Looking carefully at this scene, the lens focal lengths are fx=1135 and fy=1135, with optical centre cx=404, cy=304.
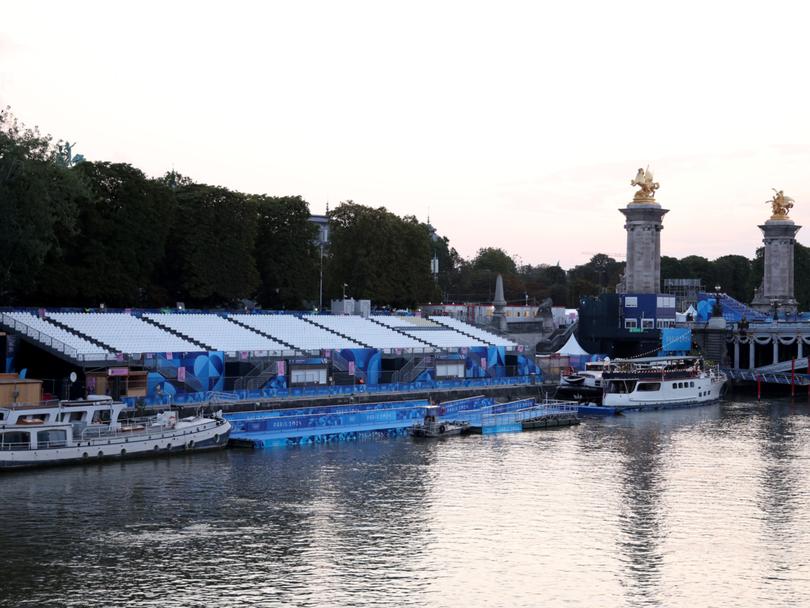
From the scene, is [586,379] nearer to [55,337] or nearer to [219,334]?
[219,334]

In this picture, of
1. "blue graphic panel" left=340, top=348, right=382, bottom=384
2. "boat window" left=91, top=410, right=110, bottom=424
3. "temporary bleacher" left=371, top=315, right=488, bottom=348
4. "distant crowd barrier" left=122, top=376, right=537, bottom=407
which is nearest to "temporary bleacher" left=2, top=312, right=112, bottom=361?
"distant crowd barrier" left=122, top=376, right=537, bottom=407

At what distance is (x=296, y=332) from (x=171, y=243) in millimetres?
16579

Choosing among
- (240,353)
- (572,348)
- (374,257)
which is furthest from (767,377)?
(240,353)

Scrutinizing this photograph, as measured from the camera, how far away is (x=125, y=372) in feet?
264

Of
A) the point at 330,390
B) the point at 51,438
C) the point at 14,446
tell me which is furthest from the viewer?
the point at 330,390

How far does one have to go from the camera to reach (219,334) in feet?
318

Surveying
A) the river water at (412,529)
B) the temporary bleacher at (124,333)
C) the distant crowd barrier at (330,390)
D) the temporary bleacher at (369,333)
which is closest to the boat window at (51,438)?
the river water at (412,529)

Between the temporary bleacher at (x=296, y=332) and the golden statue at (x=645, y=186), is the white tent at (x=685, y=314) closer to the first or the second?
the golden statue at (x=645, y=186)

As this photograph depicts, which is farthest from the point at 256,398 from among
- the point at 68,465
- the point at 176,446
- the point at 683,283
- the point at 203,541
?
the point at 683,283

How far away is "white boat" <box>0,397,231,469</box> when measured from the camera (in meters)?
64.2

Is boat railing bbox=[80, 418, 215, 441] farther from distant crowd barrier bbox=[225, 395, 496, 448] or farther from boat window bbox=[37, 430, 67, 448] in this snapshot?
distant crowd barrier bbox=[225, 395, 496, 448]

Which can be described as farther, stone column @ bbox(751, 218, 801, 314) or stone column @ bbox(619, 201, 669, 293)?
stone column @ bbox(751, 218, 801, 314)

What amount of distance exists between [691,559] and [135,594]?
2222 cm

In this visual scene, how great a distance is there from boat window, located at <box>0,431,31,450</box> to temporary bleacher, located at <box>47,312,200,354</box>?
19863mm
